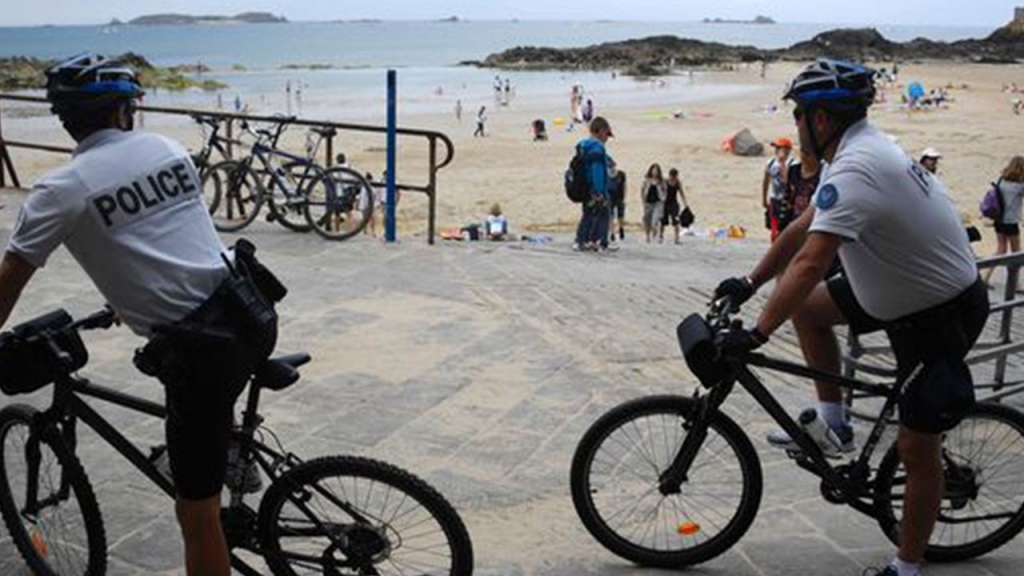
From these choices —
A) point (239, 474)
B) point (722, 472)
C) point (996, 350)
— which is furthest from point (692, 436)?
point (996, 350)

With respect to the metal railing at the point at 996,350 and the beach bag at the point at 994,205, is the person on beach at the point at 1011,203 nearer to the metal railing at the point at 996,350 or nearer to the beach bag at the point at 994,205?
the beach bag at the point at 994,205

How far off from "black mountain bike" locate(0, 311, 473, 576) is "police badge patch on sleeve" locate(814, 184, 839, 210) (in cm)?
155

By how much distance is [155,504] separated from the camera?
458 centimetres

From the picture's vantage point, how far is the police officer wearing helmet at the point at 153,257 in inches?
114

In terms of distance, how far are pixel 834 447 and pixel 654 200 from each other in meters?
12.8

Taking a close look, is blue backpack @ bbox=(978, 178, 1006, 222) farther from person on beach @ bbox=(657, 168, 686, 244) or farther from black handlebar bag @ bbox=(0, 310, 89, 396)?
black handlebar bag @ bbox=(0, 310, 89, 396)

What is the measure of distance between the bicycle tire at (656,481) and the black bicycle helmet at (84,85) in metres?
2.07

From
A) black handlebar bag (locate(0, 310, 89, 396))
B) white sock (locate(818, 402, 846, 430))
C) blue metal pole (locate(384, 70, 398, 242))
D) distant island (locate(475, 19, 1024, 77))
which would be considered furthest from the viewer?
distant island (locate(475, 19, 1024, 77))

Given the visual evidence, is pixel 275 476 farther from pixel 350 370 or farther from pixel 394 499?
pixel 350 370

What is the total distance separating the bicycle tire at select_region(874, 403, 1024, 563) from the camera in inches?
153

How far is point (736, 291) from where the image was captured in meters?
3.84

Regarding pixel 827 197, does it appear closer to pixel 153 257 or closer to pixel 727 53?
pixel 153 257

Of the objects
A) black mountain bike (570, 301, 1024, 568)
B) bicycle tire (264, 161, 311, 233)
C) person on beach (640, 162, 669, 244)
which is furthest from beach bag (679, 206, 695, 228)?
black mountain bike (570, 301, 1024, 568)

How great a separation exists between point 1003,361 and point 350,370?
152 inches
